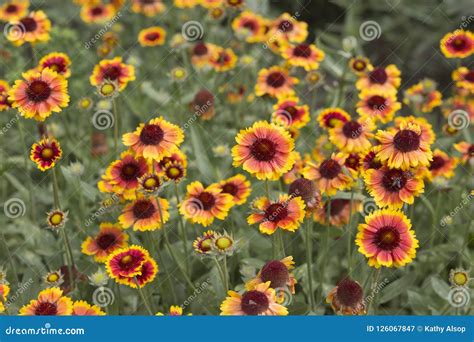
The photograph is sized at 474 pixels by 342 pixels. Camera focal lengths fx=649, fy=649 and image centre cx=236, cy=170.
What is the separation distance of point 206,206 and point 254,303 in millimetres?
517

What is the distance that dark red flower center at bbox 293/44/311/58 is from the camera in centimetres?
270

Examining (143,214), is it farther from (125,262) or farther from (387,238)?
(387,238)

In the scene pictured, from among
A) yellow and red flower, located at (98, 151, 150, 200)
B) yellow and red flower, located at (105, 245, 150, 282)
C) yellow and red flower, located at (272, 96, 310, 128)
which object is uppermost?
yellow and red flower, located at (272, 96, 310, 128)

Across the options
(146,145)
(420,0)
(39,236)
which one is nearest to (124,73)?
(146,145)

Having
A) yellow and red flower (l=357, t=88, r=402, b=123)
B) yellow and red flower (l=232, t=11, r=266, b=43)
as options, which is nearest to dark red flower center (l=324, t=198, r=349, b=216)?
yellow and red flower (l=357, t=88, r=402, b=123)

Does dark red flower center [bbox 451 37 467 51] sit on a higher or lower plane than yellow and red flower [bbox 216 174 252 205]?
higher

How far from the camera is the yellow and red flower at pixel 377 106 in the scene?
248 centimetres

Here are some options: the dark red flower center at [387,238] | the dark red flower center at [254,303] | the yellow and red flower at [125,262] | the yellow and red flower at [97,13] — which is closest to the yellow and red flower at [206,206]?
the yellow and red flower at [125,262]

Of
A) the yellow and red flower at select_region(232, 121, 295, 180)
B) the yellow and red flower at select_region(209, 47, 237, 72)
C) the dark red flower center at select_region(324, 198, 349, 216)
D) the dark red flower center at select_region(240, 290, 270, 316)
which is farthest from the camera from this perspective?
the yellow and red flower at select_region(209, 47, 237, 72)

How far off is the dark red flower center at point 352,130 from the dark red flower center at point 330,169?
20cm

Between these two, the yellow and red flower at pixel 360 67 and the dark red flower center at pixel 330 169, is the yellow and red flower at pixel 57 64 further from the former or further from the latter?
the yellow and red flower at pixel 360 67

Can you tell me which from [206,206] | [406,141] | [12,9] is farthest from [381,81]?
[12,9]

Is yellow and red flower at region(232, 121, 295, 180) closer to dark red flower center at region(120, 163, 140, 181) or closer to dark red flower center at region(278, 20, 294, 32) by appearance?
dark red flower center at region(120, 163, 140, 181)

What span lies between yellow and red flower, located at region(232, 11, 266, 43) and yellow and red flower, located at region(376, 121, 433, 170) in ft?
4.31
